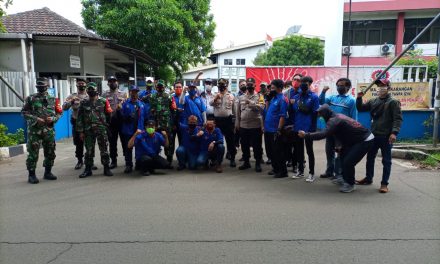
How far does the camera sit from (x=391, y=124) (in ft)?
18.5

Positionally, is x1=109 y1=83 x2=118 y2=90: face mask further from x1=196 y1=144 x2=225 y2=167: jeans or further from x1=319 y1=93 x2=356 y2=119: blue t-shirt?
x1=319 y1=93 x2=356 y2=119: blue t-shirt

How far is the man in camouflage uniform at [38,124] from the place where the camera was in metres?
6.28

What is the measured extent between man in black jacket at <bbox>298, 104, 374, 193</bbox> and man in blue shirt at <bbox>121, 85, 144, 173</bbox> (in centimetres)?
328

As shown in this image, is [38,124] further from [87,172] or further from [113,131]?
[113,131]

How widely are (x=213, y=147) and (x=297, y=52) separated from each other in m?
30.9

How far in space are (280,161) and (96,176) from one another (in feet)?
11.5

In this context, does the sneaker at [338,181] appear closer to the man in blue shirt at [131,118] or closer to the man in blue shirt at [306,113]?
the man in blue shirt at [306,113]

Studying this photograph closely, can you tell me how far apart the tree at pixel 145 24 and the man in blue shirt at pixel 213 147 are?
38.6 feet

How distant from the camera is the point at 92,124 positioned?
666 centimetres

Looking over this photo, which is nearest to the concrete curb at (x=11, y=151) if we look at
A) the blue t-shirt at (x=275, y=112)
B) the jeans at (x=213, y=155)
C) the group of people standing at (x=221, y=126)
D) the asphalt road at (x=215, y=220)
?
the asphalt road at (x=215, y=220)

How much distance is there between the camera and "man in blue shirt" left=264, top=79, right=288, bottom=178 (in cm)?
643

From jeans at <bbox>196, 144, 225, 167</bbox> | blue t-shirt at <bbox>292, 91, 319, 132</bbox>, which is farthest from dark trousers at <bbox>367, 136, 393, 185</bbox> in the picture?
jeans at <bbox>196, 144, 225, 167</bbox>

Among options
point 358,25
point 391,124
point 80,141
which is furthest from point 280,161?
point 358,25

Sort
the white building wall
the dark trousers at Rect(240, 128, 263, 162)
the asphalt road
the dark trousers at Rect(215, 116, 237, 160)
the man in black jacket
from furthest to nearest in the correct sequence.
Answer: the white building wall
the dark trousers at Rect(215, 116, 237, 160)
the dark trousers at Rect(240, 128, 263, 162)
the man in black jacket
the asphalt road
